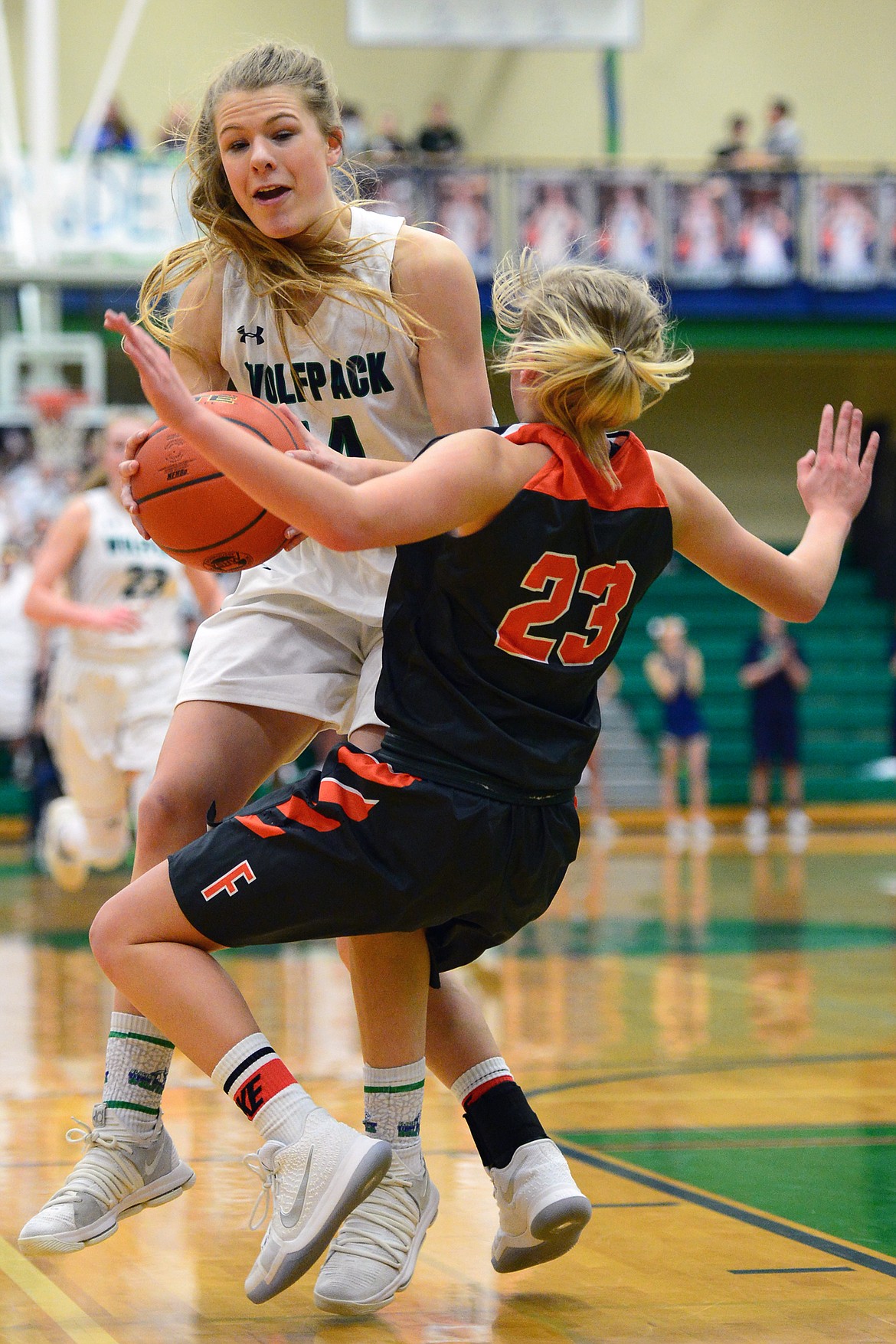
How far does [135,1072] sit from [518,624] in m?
0.98

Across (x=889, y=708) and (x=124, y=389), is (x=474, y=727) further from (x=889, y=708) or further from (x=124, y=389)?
(x=124, y=389)

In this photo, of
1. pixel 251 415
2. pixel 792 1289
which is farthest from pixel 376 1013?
pixel 251 415

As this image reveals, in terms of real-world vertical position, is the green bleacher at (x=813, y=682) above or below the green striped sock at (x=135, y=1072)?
below

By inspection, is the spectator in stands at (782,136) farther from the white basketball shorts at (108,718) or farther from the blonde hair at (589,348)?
the blonde hair at (589,348)

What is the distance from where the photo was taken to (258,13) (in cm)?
1927

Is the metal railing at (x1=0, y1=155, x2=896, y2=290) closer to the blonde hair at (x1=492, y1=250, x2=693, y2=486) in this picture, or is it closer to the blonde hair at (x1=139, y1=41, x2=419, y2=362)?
the blonde hair at (x1=139, y1=41, x2=419, y2=362)

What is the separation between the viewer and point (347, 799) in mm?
2479

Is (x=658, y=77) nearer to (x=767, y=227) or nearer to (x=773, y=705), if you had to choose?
(x=767, y=227)

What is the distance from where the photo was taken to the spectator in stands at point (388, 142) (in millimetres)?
16250

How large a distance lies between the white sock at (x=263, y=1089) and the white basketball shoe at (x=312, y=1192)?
34mm

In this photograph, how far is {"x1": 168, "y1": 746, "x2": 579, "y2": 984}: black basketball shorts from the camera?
2.44 metres

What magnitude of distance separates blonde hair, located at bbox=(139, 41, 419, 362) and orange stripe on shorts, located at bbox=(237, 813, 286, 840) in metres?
0.84

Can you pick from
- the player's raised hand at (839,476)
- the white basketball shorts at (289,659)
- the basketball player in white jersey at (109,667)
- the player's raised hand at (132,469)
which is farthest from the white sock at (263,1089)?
the basketball player in white jersey at (109,667)

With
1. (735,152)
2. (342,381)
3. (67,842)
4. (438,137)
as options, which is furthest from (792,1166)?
(735,152)
